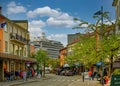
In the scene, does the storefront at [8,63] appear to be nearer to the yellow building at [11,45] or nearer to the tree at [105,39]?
the yellow building at [11,45]

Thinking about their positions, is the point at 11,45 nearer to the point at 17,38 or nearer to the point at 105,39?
the point at 17,38

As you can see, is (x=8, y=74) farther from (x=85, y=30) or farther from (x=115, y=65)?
(x=115, y=65)

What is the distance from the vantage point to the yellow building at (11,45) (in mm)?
60656

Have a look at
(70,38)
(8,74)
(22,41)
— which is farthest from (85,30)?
(70,38)

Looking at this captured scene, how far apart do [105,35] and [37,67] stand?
5636 centimetres

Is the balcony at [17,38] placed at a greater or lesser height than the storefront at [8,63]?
greater

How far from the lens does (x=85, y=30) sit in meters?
39.1

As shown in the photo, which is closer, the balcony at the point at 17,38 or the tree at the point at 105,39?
the tree at the point at 105,39

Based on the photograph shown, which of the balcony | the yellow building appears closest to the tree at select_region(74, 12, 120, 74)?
the yellow building

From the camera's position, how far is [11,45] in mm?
68062

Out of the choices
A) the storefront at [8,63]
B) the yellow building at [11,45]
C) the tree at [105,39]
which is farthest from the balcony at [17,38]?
the tree at [105,39]

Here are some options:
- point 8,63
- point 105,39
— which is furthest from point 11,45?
point 105,39

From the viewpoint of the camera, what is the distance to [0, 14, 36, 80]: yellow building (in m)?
60.7

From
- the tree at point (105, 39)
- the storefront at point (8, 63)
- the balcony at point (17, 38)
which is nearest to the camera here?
the tree at point (105, 39)
